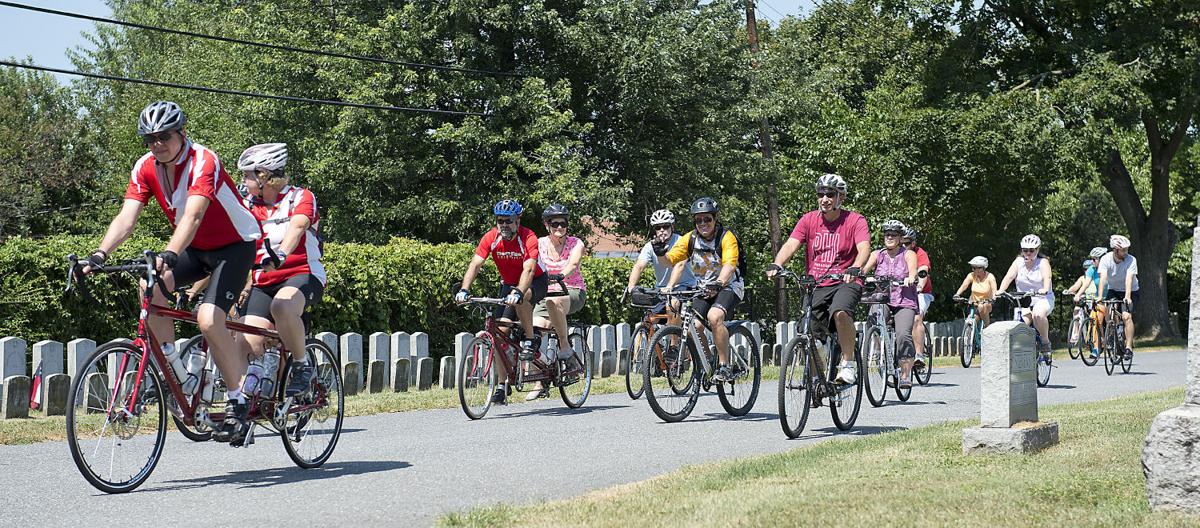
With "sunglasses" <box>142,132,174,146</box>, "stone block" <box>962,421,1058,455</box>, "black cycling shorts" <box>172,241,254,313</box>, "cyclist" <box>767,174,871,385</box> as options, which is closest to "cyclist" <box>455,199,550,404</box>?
"cyclist" <box>767,174,871,385</box>

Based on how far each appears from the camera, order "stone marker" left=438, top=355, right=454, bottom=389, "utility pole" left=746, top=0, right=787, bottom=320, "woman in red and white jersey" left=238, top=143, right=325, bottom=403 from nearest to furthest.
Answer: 1. "woman in red and white jersey" left=238, top=143, right=325, bottom=403
2. "stone marker" left=438, top=355, right=454, bottom=389
3. "utility pole" left=746, top=0, right=787, bottom=320

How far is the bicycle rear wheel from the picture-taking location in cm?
779

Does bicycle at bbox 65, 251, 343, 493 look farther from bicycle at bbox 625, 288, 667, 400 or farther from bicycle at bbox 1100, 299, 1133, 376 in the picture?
bicycle at bbox 1100, 299, 1133, 376

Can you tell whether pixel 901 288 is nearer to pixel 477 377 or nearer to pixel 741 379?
pixel 741 379

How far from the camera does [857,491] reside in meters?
6.30

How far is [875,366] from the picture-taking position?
40.5ft

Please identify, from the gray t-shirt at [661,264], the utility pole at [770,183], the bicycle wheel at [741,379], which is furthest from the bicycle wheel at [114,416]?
the utility pole at [770,183]

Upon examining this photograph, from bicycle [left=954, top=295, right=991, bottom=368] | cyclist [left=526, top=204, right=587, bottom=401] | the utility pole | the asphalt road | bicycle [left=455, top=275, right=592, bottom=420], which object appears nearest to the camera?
the asphalt road

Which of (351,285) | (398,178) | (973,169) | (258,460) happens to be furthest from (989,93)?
(258,460)

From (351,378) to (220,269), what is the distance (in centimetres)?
712

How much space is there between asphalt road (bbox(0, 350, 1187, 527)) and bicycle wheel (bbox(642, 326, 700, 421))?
0.17 metres

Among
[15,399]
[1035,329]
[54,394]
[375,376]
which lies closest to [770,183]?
[1035,329]

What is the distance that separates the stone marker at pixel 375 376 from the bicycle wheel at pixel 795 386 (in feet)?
19.1

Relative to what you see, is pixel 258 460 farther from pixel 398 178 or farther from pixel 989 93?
pixel 989 93
